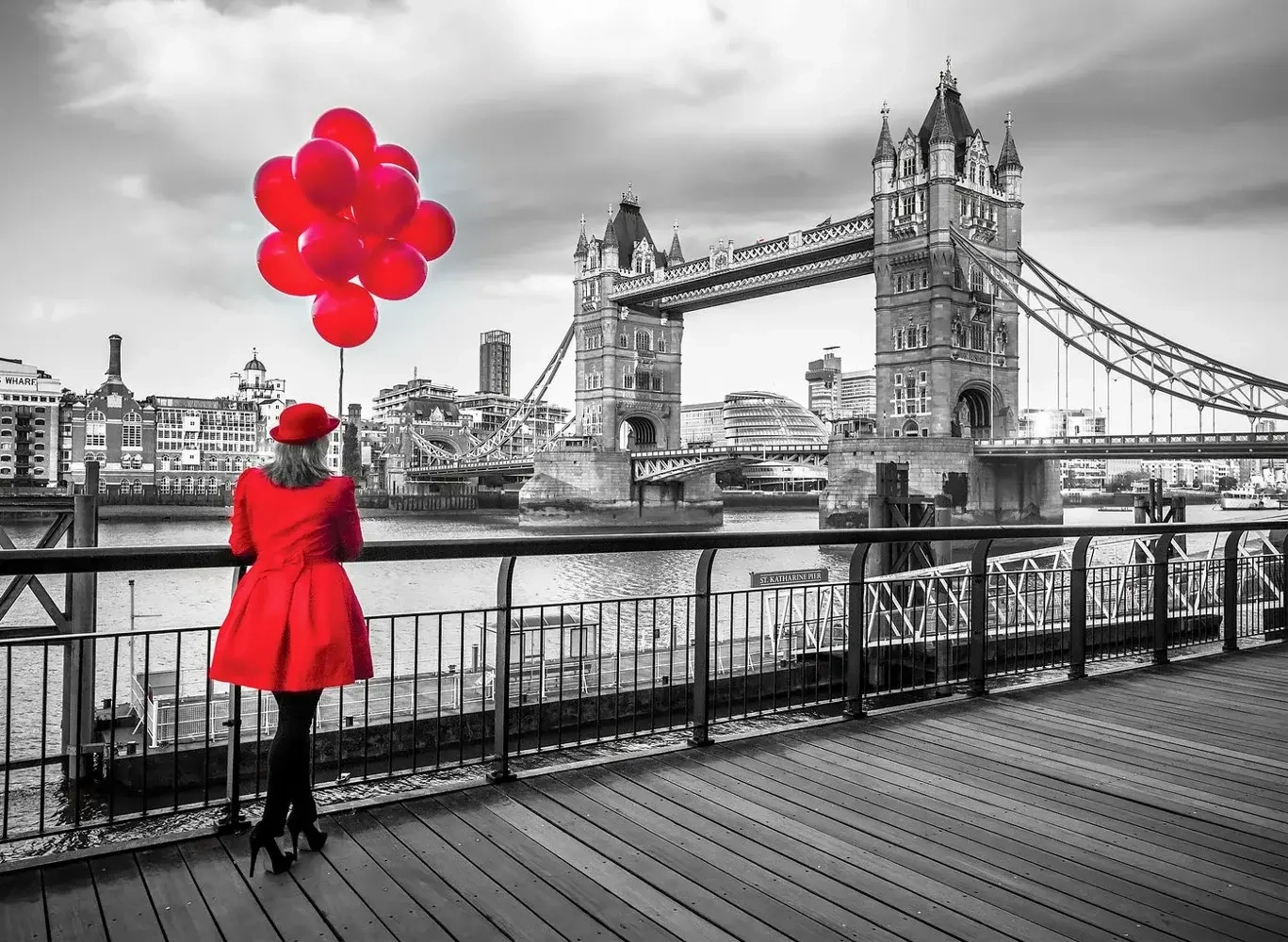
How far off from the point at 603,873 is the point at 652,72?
3612 centimetres

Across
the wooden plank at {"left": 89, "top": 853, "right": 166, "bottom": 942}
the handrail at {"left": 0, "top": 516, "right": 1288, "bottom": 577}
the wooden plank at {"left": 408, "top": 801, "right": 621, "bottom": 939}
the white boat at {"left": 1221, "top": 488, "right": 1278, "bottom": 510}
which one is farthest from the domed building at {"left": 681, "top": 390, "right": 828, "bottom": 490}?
the wooden plank at {"left": 89, "top": 853, "right": 166, "bottom": 942}

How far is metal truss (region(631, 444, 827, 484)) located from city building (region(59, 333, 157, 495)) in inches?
1479

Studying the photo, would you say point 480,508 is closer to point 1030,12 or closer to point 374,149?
point 1030,12

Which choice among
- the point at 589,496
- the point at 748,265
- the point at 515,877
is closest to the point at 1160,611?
the point at 515,877

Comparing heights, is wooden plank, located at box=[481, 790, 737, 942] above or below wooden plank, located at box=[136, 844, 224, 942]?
below

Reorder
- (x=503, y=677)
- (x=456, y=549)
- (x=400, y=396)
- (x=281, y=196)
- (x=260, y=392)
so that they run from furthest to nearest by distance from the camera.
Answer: (x=400, y=396)
(x=260, y=392)
(x=281, y=196)
(x=503, y=677)
(x=456, y=549)

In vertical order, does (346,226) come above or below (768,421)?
below

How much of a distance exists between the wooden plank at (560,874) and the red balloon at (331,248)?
2.12 metres

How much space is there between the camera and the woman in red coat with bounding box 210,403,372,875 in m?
2.68

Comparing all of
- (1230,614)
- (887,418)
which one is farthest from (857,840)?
(887,418)

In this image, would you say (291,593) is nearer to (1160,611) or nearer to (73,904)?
(73,904)

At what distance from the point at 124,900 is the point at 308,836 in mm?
509

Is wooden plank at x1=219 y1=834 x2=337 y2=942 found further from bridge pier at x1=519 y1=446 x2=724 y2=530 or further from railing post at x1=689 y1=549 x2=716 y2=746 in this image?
bridge pier at x1=519 y1=446 x2=724 y2=530

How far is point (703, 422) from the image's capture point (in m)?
128
